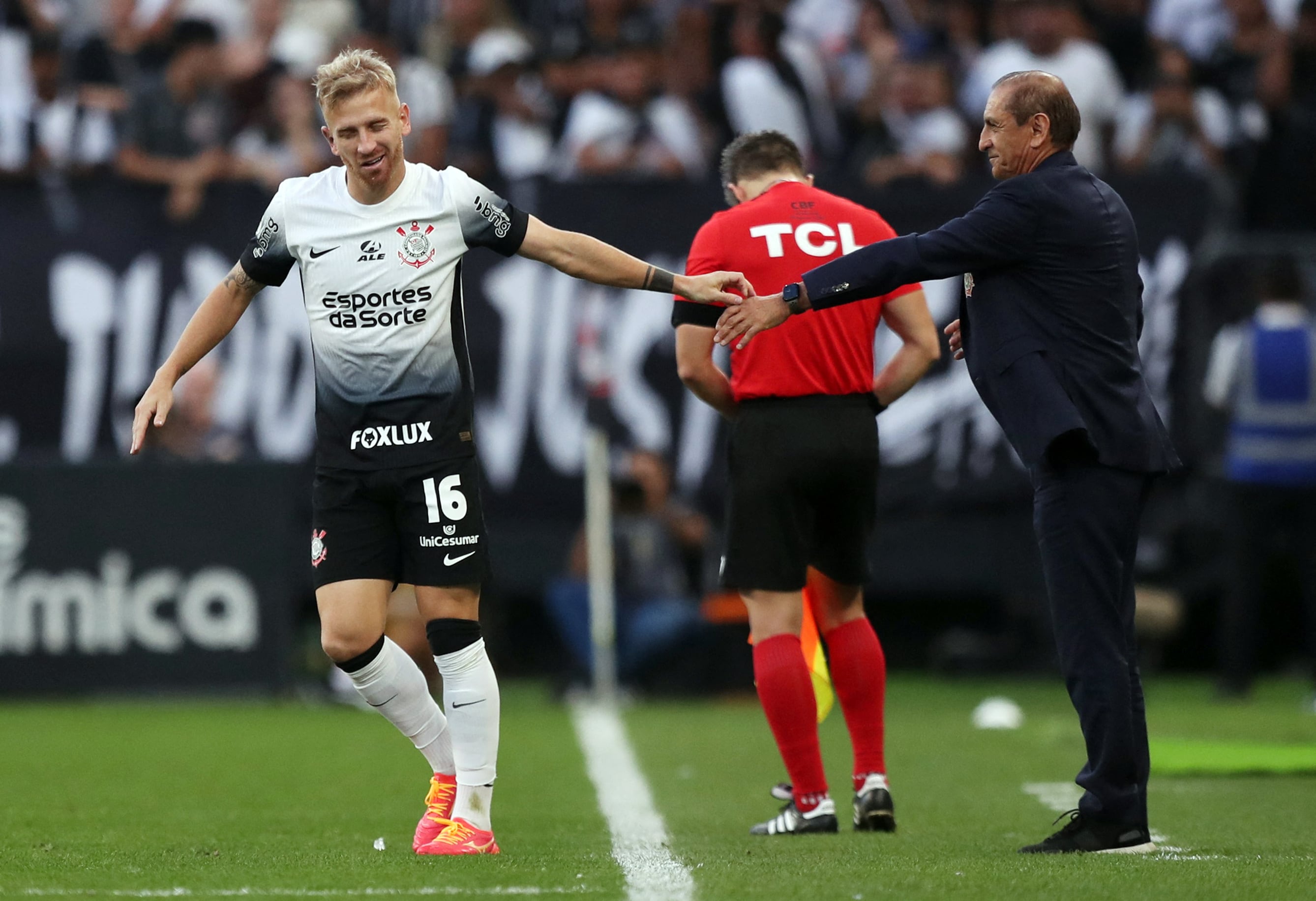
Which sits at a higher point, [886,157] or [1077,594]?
[886,157]

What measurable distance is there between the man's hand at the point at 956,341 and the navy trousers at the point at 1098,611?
54 centimetres

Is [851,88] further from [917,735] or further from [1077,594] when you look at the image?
[1077,594]

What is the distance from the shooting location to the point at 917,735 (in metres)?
10.1

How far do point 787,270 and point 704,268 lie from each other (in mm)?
277

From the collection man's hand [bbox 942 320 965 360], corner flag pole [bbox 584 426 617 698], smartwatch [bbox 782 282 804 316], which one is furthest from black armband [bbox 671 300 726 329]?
corner flag pole [bbox 584 426 617 698]

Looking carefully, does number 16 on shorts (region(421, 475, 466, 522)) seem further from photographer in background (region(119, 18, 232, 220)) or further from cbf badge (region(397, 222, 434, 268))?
photographer in background (region(119, 18, 232, 220))

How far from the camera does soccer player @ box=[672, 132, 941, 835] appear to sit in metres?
6.53

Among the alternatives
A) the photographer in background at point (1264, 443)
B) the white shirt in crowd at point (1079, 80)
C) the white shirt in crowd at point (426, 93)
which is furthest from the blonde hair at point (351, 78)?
the white shirt in crowd at point (1079, 80)

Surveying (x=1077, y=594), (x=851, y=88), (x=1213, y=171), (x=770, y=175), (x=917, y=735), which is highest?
(x=851, y=88)

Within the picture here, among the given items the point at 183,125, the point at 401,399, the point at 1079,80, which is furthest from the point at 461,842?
the point at 1079,80

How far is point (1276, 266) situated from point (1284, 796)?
543cm

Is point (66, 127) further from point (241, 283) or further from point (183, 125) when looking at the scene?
point (241, 283)

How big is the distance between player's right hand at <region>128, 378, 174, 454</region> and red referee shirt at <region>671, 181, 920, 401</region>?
1.70m

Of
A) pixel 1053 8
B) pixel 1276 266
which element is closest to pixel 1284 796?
pixel 1276 266
